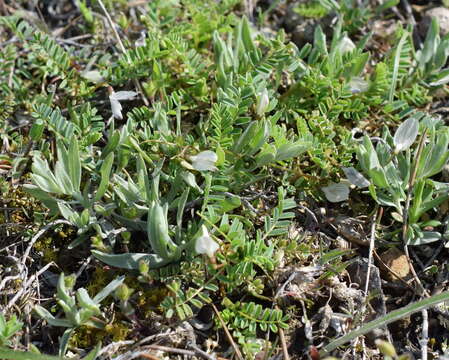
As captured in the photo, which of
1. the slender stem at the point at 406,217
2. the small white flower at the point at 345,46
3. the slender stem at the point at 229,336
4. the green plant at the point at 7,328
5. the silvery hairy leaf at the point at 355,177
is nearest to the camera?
the green plant at the point at 7,328

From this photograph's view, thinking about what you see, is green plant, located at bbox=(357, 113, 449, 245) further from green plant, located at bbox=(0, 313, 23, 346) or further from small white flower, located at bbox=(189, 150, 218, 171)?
green plant, located at bbox=(0, 313, 23, 346)

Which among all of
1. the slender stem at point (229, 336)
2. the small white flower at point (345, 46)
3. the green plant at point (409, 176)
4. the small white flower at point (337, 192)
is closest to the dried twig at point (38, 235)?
the slender stem at point (229, 336)

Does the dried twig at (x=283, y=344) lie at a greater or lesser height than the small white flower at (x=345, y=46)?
lesser

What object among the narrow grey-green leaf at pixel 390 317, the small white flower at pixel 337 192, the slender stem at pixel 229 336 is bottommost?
the slender stem at pixel 229 336

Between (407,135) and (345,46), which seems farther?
(345,46)

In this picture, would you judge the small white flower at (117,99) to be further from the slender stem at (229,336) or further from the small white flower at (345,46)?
the small white flower at (345,46)

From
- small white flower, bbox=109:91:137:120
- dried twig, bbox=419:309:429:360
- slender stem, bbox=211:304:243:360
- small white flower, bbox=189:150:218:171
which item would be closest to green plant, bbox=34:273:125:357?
slender stem, bbox=211:304:243:360

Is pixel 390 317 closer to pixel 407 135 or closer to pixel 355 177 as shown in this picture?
pixel 355 177

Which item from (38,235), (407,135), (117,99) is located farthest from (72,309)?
(407,135)
